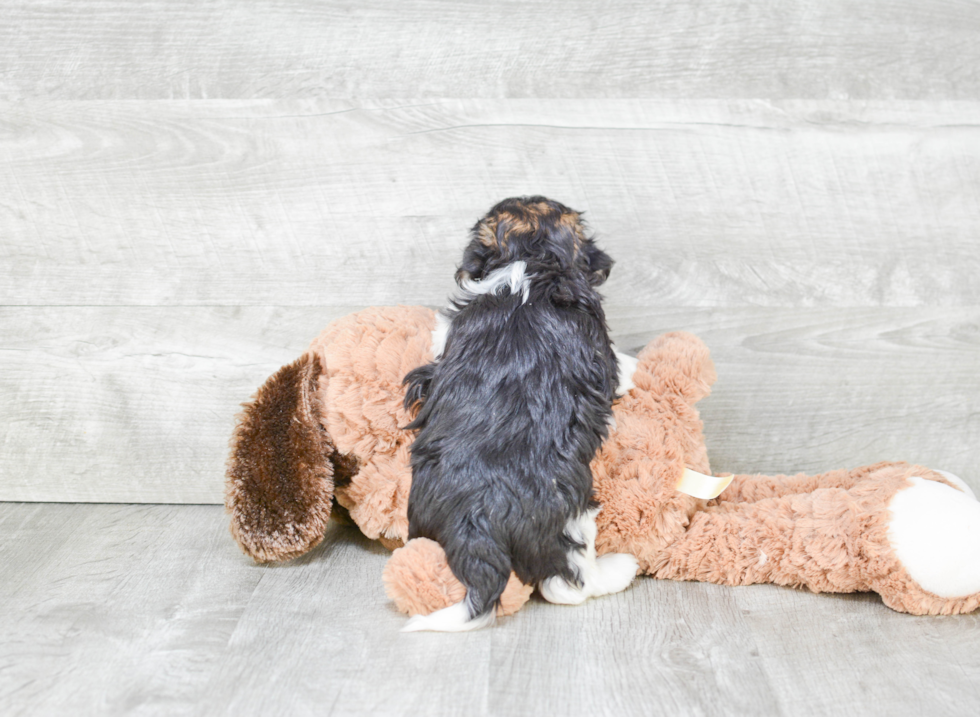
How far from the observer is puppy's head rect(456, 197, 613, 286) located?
3.15ft

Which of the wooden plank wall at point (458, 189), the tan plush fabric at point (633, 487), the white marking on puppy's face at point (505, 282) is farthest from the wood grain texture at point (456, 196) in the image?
the white marking on puppy's face at point (505, 282)

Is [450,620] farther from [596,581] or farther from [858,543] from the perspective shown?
[858,543]

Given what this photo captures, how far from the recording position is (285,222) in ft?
4.02

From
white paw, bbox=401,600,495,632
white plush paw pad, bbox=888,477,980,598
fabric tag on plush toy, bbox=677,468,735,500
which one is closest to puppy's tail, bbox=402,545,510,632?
white paw, bbox=401,600,495,632

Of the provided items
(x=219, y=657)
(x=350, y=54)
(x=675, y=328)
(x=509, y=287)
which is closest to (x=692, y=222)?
(x=675, y=328)

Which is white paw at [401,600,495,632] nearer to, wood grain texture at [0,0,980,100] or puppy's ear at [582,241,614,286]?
puppy's ear at [582,241,614,286]

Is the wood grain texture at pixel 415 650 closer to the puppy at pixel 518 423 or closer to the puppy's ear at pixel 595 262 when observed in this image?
the puppy at pixel 518 423

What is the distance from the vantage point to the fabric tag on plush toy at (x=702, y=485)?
102 cm

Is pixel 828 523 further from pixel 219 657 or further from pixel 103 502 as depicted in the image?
pixel 103 502

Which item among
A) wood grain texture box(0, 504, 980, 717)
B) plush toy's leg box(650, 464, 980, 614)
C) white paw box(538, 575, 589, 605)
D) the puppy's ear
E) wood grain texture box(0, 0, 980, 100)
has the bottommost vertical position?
wood grain texture box(0, 504, 980, 717)

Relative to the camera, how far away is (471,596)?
0.87m

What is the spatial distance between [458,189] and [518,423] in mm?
474

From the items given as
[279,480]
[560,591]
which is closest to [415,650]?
[560,591]

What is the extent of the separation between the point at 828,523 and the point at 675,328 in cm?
39
